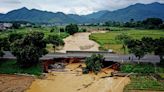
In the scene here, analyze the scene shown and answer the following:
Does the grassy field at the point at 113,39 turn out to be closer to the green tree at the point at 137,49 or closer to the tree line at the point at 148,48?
the green tree at the point at 137,49

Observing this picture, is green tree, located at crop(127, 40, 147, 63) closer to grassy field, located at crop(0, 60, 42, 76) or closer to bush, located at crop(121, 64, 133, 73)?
bush, located at crop(121, 64, 133, 73)

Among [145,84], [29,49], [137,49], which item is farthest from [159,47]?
[29,49]

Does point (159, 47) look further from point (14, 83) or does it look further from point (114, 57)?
point (14, 83)

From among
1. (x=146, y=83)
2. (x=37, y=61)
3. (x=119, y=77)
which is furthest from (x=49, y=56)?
(x=146, y=83)

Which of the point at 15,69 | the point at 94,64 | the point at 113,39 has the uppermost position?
the point at 113,39

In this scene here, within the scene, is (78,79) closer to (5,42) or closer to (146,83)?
(146,83)

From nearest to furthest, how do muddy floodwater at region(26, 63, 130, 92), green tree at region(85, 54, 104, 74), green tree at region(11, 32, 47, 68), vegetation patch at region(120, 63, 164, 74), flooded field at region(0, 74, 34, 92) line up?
flooded field at region(0, 74, 34, 92) < muddy floodwater at region(26, 63, 130, 92) < vegetation patch at region(120, 63, 164, 74) < green tree at region(11, 32, 47, 68) < green tree at region(85, 54, 104, 74)

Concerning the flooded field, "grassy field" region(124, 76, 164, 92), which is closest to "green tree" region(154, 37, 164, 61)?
"grassy field" region(124, 76, 164, 92)
